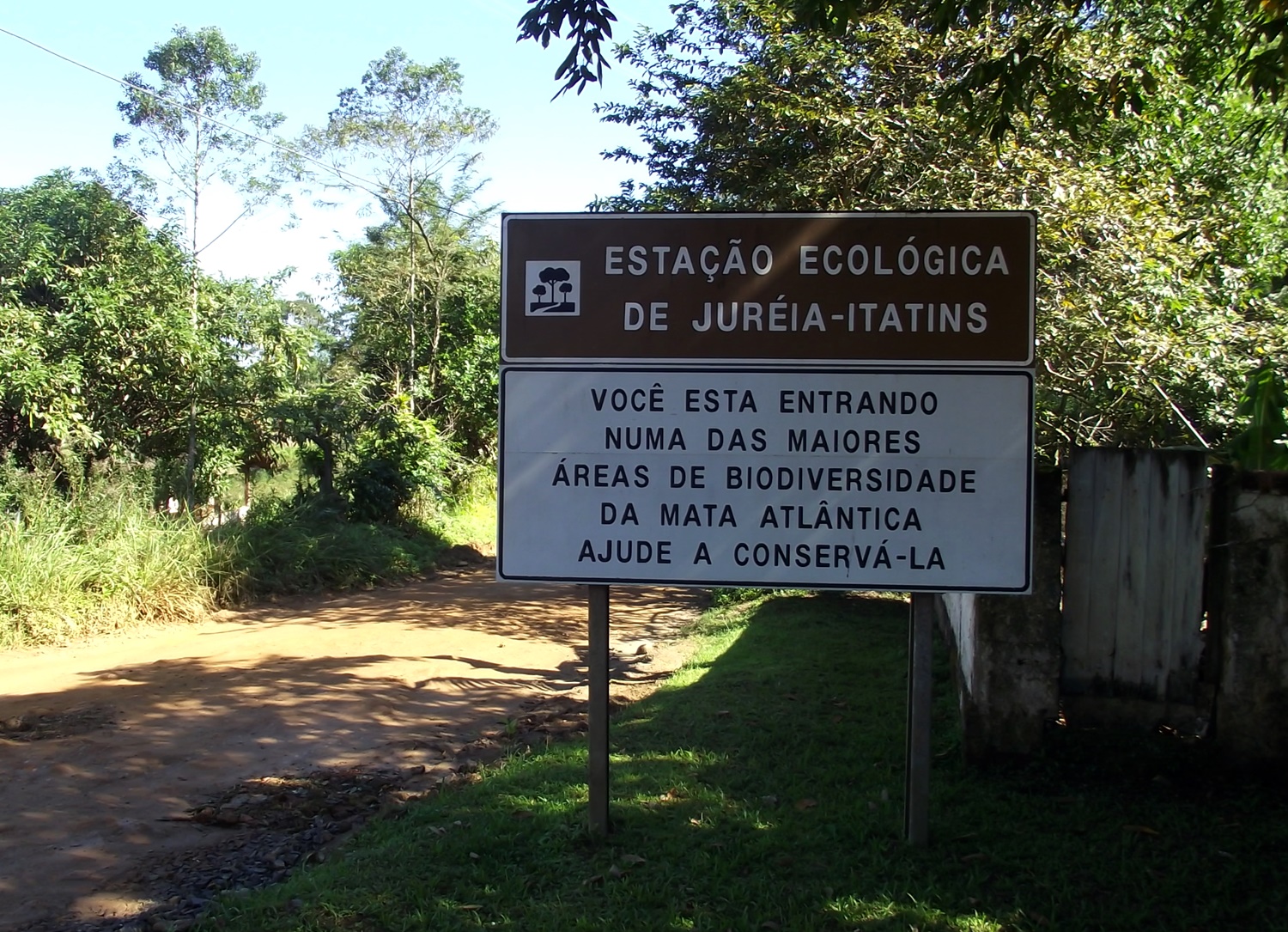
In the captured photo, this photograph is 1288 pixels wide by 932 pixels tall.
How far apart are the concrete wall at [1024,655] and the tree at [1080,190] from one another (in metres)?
2.06

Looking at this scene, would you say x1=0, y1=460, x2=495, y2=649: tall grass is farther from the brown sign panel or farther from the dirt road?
the brown sign panel

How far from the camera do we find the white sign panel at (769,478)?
13.8 ft

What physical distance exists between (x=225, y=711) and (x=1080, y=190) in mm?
7182

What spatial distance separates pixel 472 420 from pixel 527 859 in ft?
61.2

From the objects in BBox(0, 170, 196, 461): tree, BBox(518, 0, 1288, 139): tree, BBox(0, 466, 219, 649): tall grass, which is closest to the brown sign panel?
BBox(518, 0, 1288, 139): tree

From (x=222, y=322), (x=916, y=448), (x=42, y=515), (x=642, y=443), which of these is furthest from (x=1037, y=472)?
(x=222, y=322)

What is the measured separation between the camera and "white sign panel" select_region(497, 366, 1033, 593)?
4207 millimetres

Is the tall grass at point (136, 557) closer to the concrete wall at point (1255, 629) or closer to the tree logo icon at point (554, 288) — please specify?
the tree logo icon at point (554, 288)

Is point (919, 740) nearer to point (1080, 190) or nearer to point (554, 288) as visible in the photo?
point (554, 288)

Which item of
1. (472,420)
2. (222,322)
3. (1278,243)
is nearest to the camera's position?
(1278,243)

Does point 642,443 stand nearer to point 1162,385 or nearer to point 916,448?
point 916,448

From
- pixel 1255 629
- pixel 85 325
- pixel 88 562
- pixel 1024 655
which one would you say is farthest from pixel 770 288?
pixel 85 325

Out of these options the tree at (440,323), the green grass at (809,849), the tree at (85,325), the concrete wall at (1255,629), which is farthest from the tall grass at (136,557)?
the concrete wall at (1255,629)

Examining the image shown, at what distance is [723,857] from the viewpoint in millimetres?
4176
